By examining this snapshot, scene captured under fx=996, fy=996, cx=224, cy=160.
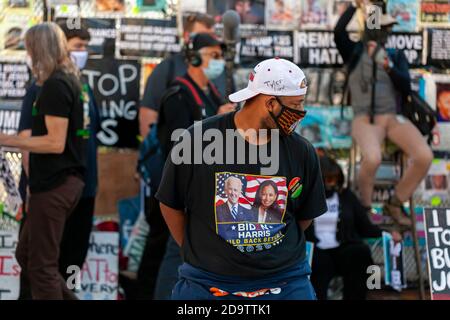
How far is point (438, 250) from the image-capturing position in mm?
7355

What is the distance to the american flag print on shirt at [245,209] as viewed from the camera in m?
5.31

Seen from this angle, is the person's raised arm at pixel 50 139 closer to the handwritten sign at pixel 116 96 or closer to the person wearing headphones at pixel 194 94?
the person wearing headphones at pixel 194 94

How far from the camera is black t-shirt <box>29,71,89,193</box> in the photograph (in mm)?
7695

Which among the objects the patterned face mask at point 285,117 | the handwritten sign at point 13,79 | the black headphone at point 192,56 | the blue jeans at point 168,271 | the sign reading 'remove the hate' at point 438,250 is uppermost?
the black headphone at point 192,56

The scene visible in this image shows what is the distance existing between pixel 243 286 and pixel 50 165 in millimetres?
2971

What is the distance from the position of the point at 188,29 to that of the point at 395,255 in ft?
9.70

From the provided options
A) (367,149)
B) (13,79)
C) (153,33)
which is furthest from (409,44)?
(13,79)

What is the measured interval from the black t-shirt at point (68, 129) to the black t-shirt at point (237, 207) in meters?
2.46

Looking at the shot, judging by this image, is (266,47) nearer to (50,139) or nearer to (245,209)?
(50,139)

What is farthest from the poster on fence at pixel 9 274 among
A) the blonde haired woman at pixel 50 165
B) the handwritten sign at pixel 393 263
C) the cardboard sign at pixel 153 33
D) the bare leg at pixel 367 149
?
the handwritten sign at pixel 393 263

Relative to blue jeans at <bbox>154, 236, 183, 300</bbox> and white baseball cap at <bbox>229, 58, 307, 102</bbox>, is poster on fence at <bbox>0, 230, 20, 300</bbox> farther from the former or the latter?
white baseball cap at <bbox>229, 58, 307, 102</bbox>

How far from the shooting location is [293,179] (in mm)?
5426
